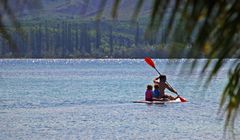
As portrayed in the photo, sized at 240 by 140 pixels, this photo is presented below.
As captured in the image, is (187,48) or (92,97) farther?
(92,97)

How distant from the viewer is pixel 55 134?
27.5 metres

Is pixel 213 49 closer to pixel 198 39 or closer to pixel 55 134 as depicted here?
pixel 198 39

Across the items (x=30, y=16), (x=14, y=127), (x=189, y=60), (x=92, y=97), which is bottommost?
(x=92, y=97)

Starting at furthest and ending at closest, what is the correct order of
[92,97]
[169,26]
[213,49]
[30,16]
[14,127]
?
[92,97] → [14,127] → [213,49] → [169,26] → [30,16]

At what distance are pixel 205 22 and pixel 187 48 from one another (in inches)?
4.6

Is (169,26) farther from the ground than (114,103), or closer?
farther from the ground

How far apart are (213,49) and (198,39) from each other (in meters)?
0.16

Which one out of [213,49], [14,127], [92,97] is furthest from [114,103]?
[213,49]

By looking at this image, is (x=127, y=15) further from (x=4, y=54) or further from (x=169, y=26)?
(x=4, y=54)

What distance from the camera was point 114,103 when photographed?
147ft

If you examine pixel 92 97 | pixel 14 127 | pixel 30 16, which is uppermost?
pixel 30 16

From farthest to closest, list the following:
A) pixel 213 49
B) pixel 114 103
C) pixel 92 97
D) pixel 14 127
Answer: pixel 92 97 < pixel 114 103 < pixel 14 127 < pixel 213 49

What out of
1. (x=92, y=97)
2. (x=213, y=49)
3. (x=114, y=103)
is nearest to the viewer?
(x=213, y=49)

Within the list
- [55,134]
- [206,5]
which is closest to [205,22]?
[206,5]
